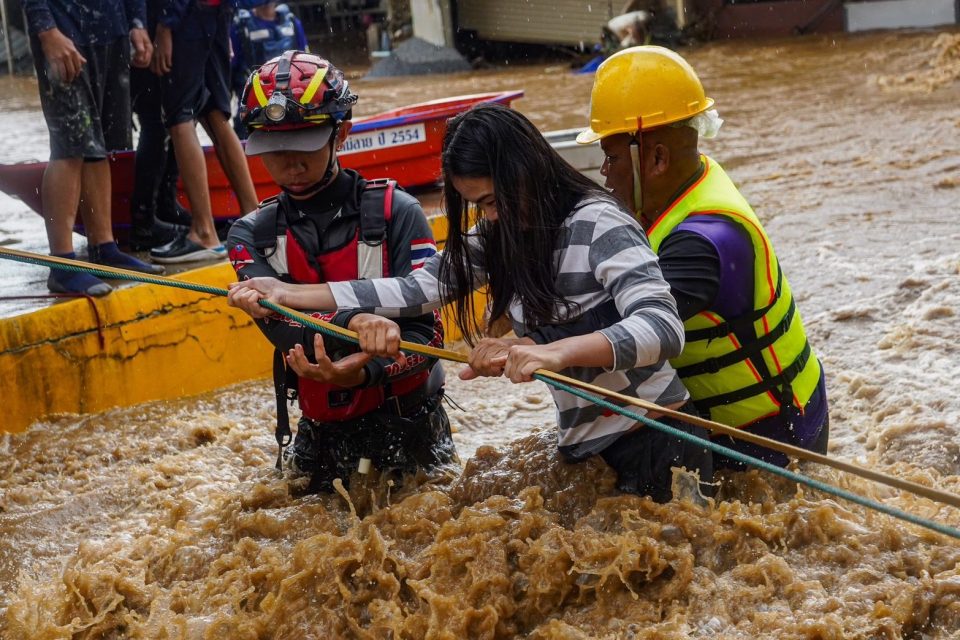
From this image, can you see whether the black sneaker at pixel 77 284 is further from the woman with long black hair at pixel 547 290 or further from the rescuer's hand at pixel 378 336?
the rescuer's hand at pixel 378 336

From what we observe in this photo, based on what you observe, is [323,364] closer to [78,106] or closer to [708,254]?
[708,254]

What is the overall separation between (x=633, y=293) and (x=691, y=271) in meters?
0.40

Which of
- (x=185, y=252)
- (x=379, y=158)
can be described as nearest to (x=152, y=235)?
(x=185, y=252)

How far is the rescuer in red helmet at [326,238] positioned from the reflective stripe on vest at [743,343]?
2.99ft

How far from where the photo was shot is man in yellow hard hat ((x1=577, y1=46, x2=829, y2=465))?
3348mm

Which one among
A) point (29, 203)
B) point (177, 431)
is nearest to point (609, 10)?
point (29, 203)

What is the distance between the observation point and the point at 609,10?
794 inches

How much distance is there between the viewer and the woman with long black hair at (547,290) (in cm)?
290

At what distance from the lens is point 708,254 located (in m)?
3.29

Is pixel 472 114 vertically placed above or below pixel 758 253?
above

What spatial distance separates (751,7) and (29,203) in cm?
1685

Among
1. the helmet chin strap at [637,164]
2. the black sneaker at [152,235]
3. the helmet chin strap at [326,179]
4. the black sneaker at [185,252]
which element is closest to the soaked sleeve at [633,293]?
the helmet chin strap at [637,164]

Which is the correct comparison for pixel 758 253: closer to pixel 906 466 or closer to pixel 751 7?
pixel 906 466

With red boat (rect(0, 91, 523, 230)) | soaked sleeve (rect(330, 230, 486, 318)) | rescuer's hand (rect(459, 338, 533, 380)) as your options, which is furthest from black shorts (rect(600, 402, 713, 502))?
red boat (rect(0, 91, 523, 230))
